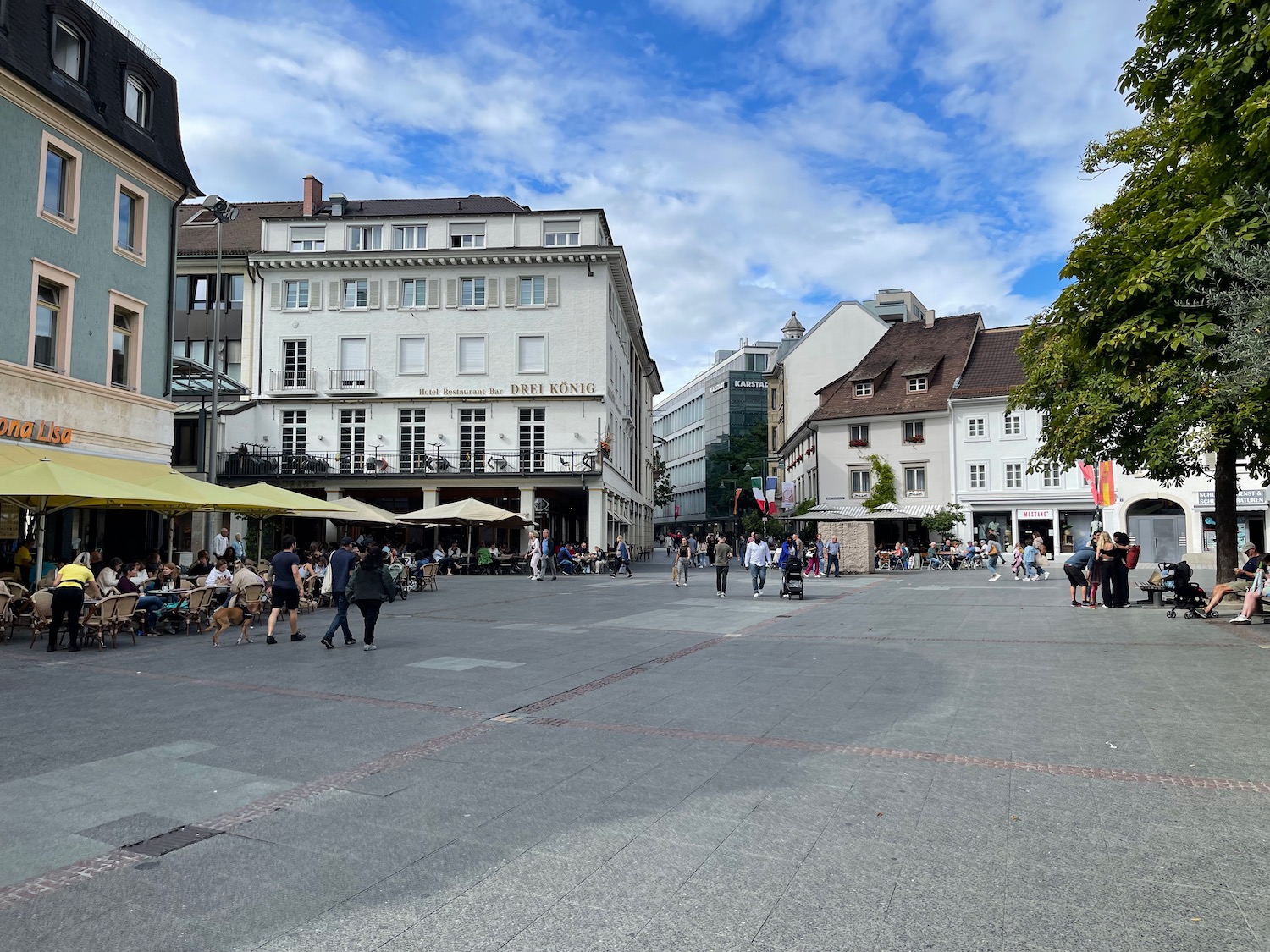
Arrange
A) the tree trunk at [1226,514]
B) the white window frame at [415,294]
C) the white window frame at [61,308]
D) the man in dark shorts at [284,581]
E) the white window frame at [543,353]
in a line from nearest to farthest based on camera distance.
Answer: the man in dark shorts at [284,581]
the tree trunk at [1226,514]
the white window frame at [61,308]
the white window frame at [543,353]
the white window frame at [415,294]

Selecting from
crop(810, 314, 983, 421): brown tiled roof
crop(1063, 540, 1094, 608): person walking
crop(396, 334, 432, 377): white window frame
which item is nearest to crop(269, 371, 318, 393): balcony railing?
crop(396, 334, 432, 377): white window frame

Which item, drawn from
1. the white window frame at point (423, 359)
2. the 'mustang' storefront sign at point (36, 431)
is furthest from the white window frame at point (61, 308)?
the white window frame at point (423, 359)

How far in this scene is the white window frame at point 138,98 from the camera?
24000 mm

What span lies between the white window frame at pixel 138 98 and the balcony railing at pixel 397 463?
69.8ft

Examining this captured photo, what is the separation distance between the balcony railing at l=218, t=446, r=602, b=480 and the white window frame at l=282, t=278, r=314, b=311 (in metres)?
7.42

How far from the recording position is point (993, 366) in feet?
180

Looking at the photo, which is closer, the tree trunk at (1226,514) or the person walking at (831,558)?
the tree trunk at (1226,514)

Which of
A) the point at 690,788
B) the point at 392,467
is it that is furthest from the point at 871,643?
the point at 392,467

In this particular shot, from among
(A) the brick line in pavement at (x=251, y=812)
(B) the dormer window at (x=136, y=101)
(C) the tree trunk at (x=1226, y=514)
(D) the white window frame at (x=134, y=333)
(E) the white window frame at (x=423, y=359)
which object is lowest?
(A) the brick line in pavement at (x=251, y=812)

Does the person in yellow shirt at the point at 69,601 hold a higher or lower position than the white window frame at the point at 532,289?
lower

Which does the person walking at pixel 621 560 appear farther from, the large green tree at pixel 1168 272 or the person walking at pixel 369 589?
the person walking at pixel 369 589

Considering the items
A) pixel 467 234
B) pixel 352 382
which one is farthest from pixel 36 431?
pixel 467 234

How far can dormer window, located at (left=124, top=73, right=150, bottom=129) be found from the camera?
24.0 meters

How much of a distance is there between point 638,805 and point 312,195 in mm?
52676
